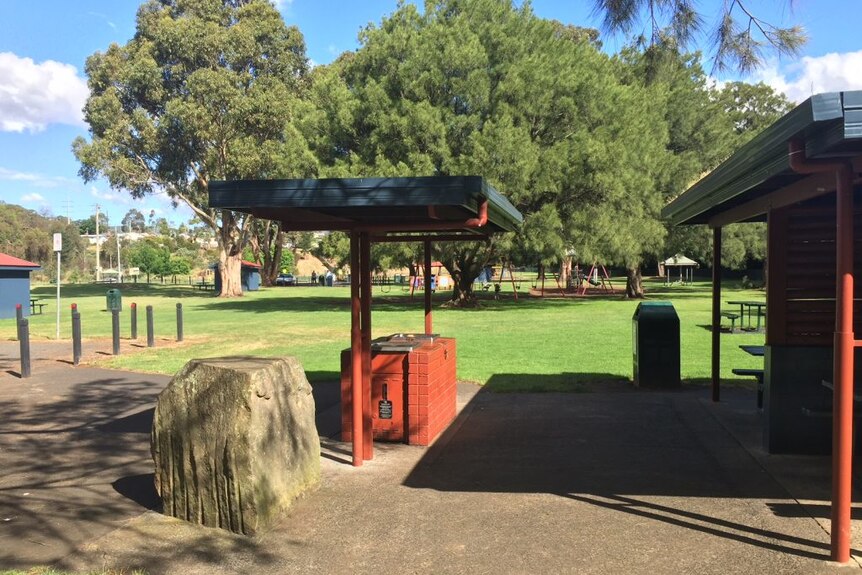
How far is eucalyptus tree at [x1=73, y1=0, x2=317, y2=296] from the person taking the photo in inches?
1473

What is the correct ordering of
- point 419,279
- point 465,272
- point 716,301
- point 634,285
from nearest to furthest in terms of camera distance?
point 716,301, point 465,272, point 634,285, point 419,279

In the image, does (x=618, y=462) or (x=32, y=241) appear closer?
(x=618, y=462)

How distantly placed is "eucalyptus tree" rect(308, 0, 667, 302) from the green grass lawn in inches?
157

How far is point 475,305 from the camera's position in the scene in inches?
1164

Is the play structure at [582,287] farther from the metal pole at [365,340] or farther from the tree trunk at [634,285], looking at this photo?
the metal pole at [365,340]

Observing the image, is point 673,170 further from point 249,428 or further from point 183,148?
point 249,428

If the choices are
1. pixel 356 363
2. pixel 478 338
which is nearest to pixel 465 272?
pixel 478 338

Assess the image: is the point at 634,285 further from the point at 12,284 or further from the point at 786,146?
the point at 786,146

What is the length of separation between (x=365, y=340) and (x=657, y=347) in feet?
16.9

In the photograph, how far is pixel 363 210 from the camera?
5770mm

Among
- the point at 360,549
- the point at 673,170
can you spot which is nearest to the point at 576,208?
the point at 673,170

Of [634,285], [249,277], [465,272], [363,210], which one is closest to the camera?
[363,210]

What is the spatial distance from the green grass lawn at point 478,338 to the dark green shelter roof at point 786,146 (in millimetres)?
5054

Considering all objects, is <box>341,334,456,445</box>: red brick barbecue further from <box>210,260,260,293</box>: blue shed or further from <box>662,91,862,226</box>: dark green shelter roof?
<box>210,260,260,293</box>: blue shed
